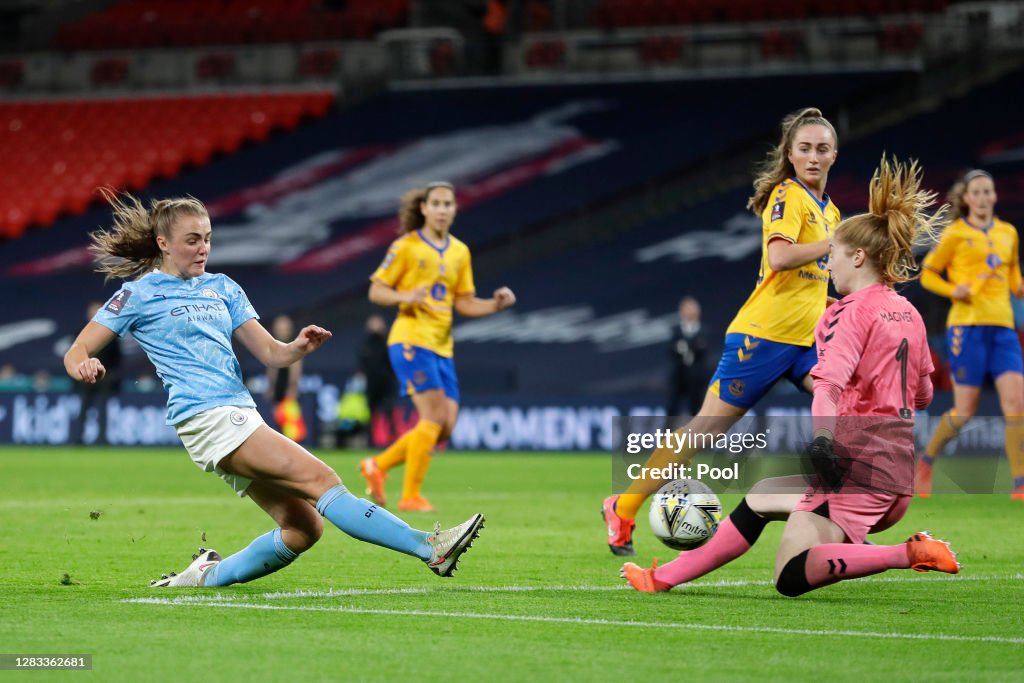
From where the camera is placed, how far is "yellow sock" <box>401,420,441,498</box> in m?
12.0

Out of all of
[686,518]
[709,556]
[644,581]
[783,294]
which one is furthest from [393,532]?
[783,294]

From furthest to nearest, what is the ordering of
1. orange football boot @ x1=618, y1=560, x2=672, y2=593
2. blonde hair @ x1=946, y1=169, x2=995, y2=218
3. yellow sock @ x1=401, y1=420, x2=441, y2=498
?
1. blonde hair @ x1=946, y1=169, x2=995, y2=218
2. yellow sock @ x1=401, y1=420, x2=441, y2=498
3. orange football boot @ x1=618, y1=560, x2=672, y2=593

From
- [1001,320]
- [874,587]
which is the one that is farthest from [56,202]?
[874,587]

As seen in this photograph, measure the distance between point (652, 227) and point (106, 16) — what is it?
16696mm

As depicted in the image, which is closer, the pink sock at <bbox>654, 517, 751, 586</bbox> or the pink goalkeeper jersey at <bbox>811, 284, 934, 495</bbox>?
the pink goalkeeper jersey at <bbox>811, 284, 934, 495</bbox>

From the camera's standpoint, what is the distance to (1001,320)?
12.9 metres

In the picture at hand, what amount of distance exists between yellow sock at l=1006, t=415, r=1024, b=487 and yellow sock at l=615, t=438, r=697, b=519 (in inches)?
193

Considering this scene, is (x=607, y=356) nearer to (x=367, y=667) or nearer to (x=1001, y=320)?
(x=1001, y=320)

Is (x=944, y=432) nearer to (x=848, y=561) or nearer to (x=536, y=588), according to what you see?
(x=536, y=588)

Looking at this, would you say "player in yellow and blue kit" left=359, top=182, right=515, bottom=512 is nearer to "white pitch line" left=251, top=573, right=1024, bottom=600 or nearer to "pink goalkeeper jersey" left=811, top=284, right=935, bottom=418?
"white pitch line" left=251, top=573, right=1024, bottom=600

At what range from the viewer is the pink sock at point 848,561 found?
6371 mm

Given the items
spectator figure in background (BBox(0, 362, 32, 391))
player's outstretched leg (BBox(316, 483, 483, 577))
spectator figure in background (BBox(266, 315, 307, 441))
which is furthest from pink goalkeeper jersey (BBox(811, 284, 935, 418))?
spectator figure in background (BBox(0, 362, 32, 391))

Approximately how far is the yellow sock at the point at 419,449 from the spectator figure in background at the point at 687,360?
9.87 metres

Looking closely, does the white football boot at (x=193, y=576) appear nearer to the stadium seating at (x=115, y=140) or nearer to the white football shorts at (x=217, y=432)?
the white football shorts at (x=217, y=432)
